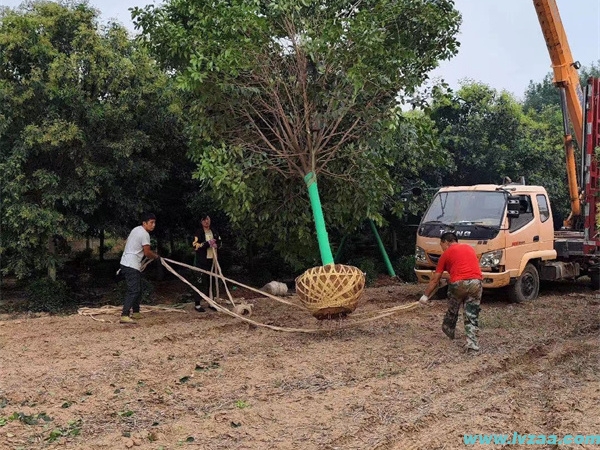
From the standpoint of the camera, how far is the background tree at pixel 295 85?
921 centimetres

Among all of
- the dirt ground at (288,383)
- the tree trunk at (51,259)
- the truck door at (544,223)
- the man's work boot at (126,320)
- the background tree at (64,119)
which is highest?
the background tree at (64,119)

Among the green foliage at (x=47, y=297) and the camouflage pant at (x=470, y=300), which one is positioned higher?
the camouflage pant at (x=470, y=300)

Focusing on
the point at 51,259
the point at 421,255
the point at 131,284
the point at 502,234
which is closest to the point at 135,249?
the point at 131,284

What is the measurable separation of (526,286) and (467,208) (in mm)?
1886

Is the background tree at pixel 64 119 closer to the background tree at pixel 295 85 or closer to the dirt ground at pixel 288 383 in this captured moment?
the background tree at pixel 295 85

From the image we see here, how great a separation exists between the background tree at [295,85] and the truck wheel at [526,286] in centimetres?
290

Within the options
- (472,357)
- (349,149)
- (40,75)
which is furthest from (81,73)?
(472,357)

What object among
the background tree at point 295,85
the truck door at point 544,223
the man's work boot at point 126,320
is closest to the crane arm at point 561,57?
the truck door at point 544,223

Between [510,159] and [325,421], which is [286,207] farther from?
[510,159]

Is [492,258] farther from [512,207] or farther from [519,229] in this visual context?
[512,207]

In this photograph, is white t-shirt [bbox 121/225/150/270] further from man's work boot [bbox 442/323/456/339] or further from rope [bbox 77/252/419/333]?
man's work boot [bbox 442/323/456/339]

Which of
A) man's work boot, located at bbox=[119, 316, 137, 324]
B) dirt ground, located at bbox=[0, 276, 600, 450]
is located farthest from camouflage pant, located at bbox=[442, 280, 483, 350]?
man's work boot, located at bbox=[119, 316, 137, 324]

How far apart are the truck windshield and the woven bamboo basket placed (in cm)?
374

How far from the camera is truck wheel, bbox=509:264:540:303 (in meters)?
11.3
